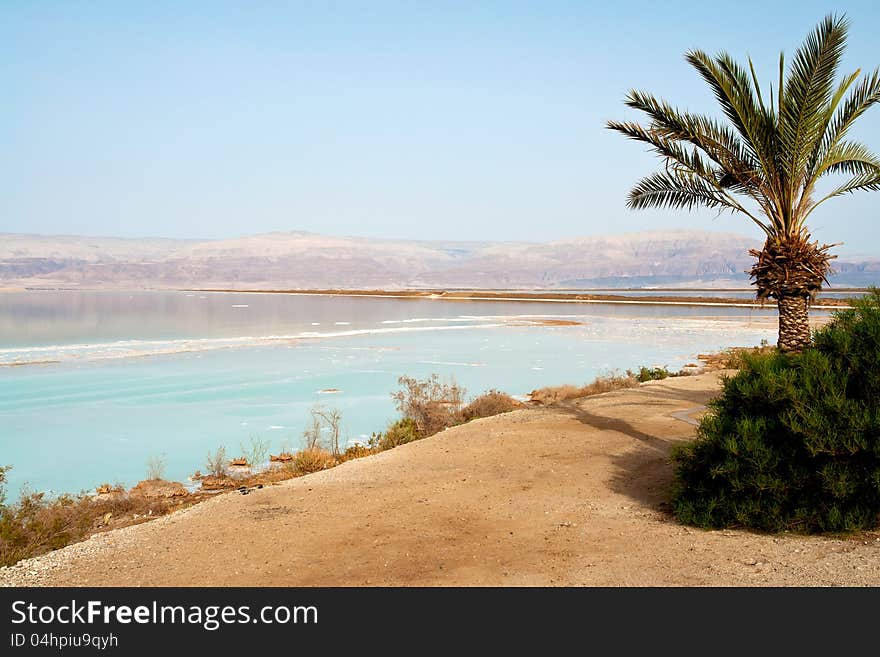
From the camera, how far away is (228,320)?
47.3m

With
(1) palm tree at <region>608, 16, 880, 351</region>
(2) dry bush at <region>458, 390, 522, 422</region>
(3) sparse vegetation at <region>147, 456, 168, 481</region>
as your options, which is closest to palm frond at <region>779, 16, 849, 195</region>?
(1) palm tree at <region>608, 16, 880, 351</region>

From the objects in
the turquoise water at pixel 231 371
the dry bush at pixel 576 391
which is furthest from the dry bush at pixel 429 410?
the dry bush at pixel 576 391

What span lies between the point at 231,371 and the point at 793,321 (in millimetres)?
16915

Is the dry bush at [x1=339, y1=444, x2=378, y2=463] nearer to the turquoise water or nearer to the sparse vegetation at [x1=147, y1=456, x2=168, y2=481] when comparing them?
the turquoise water

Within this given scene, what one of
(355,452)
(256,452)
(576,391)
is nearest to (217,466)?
(256,452)

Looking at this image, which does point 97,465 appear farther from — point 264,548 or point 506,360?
point 506,360

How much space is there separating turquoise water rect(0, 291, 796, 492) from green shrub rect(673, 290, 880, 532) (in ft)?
27.3

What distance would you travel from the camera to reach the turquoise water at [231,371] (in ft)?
46.7

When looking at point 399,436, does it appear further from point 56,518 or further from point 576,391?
point 56,518

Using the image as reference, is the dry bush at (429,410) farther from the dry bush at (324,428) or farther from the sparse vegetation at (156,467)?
the sparse vegetation at (156,467)

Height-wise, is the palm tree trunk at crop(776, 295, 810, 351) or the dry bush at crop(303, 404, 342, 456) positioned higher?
the palm tree trunk at crop(776, 295, 810, 351)

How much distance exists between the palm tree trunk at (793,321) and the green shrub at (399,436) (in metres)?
6.12

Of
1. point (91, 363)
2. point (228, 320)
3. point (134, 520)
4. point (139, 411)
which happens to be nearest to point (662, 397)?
point (134, 520)

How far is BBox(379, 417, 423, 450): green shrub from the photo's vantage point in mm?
13237
